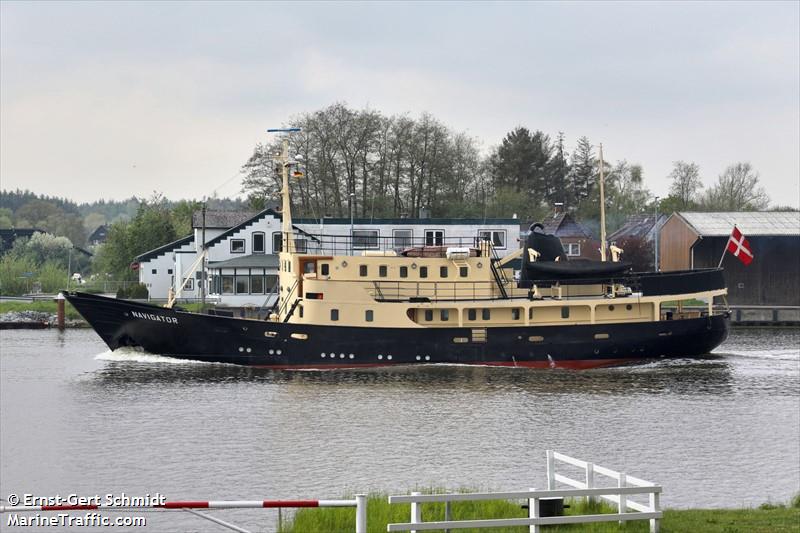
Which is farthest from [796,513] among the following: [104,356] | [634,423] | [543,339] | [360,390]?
[104,356]

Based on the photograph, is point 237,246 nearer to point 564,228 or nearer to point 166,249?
point 166,249

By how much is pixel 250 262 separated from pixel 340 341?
72.7 feet

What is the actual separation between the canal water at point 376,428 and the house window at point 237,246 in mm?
21850

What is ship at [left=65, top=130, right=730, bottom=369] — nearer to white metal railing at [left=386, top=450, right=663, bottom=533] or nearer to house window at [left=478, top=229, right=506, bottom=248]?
house window at [left=478, top=229, right=506, bottom=248]

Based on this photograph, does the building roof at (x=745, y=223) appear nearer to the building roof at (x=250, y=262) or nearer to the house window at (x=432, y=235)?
the house window at (x=432, y=235)

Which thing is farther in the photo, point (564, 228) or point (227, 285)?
point (564, 228)

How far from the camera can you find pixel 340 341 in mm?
43312

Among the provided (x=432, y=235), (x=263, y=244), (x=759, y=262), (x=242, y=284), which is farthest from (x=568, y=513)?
(x=759, y=262)

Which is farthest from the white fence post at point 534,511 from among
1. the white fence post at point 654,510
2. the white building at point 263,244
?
the white building at point 263,244

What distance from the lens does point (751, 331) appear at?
60.1 metres

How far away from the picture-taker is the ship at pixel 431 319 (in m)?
43.3

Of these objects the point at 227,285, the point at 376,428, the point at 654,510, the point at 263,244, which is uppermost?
the point at 263,244

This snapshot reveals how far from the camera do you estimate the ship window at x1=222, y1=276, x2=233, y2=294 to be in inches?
2557

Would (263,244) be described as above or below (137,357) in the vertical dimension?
above
